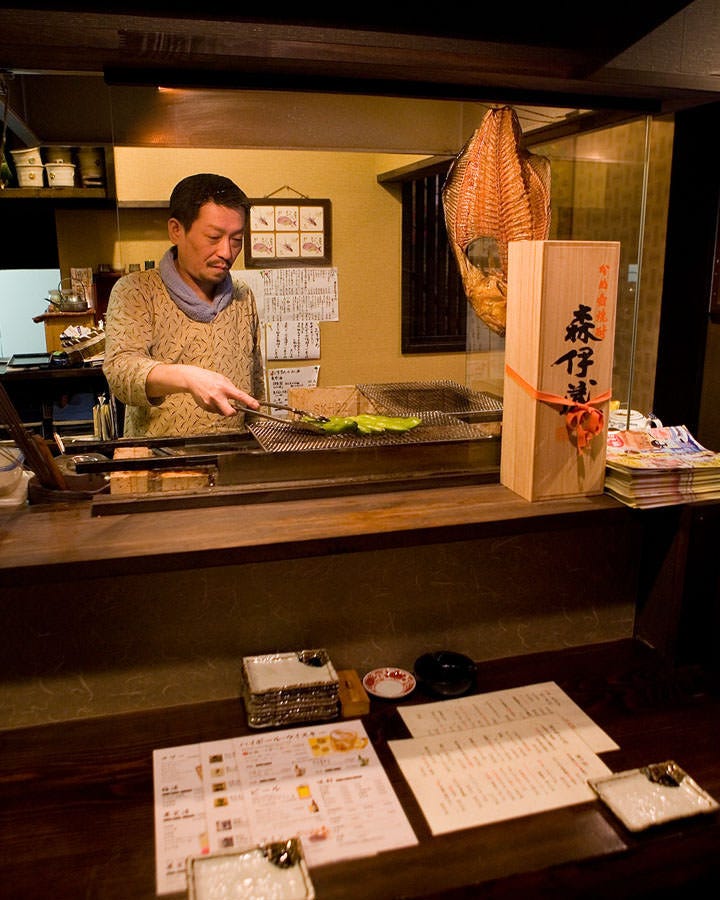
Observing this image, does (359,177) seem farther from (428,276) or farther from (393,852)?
(393,852)

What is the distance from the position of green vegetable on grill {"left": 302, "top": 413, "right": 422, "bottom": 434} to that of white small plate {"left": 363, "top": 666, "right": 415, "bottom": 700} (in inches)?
26.0

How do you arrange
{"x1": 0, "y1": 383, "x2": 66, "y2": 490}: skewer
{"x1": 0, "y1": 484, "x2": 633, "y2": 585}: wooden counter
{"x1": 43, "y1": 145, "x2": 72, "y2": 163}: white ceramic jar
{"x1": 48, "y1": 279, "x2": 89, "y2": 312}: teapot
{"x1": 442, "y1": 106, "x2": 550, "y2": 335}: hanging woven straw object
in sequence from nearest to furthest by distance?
{"x1": 0, "y1": 484, "x2": 633, "y2": 585}: wooden counter < {"x1": 0, "y1": 383, "x2": 66, "y2": 490}: skewer < {"x1": 442, "y1": 106, "x2": 550, "y2": 335}: hanging woven straw object < {"x1": 43, "y1": 145, "x2": 72, "y2": 163}: white ceramic jar < {"x1": 48, "y1": 279, "x2": 89, "y2": 312}: teapot

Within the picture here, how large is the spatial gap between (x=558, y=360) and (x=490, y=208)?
57 centimetres

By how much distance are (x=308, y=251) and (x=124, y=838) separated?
142 cm

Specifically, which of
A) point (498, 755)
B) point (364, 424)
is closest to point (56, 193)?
point (364, 424)

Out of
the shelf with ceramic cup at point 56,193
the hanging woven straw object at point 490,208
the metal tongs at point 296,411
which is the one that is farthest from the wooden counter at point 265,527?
the shelf with ceramic cup at point 56,193

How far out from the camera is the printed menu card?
5.37 ft

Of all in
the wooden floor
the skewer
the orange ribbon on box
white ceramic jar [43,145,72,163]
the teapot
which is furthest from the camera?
the teapot

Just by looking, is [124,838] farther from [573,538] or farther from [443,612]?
[573,538]

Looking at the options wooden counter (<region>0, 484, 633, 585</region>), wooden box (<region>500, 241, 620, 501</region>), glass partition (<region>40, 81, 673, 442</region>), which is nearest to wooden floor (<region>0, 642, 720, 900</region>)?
wooden counter (<region>0, 484, 633, 585</region>)

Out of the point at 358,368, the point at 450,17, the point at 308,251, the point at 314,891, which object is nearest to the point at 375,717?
the point at 314,891

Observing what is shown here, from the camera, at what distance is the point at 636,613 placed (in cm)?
236

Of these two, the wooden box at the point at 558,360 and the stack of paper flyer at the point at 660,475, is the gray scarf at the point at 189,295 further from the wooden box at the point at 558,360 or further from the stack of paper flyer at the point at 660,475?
the stack of paper flyer at the point at 660,475

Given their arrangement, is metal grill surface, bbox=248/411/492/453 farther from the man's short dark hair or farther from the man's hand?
the man's short dark hair
